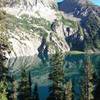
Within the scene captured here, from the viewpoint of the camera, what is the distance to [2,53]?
29844 millimetres

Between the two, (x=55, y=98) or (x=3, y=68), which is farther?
(x=55, y=98)

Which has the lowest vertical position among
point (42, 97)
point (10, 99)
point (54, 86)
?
point (42, 97)

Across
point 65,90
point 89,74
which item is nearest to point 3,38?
point 89,74

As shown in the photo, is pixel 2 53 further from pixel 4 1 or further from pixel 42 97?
pixel 42 97

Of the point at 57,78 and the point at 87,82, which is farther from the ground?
→ the point at 57,78

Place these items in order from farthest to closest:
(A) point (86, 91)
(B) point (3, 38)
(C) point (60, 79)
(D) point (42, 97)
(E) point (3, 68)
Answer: (D) point (42, 97) → (A) point (86, 91) → (C) point (60, 79) → (E) point (3, 68) → (B) point (3, 38)

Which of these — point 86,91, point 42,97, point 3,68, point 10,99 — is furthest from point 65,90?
point 42,97

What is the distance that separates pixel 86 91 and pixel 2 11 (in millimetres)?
42512

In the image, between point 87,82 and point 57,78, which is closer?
point 57,78

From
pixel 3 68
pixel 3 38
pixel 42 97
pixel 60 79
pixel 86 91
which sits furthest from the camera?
pixel 42 97

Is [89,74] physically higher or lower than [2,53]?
lower

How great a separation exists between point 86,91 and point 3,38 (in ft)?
140

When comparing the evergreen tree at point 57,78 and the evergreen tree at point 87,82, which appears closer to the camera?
the evergreen tree at point 57,78

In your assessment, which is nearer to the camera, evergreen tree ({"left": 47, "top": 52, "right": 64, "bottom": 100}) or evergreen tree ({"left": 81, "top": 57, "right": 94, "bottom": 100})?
evergreen tree ({"left": 47, "top": 52, "right": 64, "bottom": 100})
